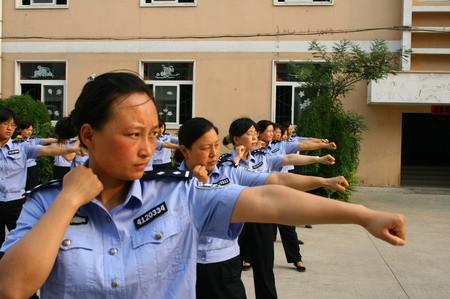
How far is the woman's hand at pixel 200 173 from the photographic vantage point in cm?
262

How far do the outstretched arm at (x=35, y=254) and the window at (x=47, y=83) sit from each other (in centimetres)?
1129

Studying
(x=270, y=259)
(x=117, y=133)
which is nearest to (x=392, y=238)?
(x=117, y=133)

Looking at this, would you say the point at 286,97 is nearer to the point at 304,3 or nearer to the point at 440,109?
the point at 304,3

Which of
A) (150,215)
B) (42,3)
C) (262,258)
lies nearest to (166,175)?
(150,215)

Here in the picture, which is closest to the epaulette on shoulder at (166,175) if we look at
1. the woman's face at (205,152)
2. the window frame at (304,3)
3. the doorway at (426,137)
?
the woman's face at (205,152)

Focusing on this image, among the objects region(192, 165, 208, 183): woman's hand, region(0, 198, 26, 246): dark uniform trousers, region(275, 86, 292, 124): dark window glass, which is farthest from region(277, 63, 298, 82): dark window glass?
region(192, 165, 208, 183): woman's hand

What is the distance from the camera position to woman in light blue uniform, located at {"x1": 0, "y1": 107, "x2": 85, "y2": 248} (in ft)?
13.7

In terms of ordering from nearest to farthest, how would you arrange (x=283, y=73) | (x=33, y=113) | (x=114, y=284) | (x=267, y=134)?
(x=114, y=284) → (x=267, y=134) → (x=33, y=113) → (x=283, y=73)

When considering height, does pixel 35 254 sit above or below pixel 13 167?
above

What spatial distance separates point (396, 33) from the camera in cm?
1073

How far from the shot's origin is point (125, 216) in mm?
1309

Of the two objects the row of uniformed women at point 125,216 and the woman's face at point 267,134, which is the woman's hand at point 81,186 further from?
the woman's face at point 267,134

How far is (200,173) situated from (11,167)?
2.56 m

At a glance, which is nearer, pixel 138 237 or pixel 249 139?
pixel 138 237
